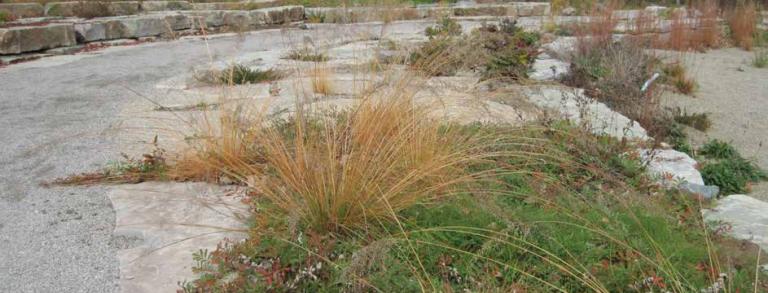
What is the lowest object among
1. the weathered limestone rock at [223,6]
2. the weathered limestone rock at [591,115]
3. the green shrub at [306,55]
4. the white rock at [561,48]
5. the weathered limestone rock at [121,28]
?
the weathered limestone rock at [591,115]

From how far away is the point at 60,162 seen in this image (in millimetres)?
2865

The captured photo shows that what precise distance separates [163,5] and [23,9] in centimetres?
281

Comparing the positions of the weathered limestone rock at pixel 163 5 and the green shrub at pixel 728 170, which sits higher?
the weathered limestone rock at pixel 163 5

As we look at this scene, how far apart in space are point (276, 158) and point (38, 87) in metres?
3.52

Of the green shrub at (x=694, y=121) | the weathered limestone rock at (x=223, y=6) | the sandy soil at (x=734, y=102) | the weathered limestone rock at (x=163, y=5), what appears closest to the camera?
the sandy soil at (x=734, y=102)

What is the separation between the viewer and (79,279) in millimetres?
1808

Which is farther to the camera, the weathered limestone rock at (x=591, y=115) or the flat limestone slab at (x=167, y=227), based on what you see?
the weathered limestone rock at (x=591, y=115)

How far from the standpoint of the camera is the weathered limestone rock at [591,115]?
333 centimetres

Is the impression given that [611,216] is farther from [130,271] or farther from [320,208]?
[130,271]

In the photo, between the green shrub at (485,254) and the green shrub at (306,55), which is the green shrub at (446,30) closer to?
the green shrub at (306,55)

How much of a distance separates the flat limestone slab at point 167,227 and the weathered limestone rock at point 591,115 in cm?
199

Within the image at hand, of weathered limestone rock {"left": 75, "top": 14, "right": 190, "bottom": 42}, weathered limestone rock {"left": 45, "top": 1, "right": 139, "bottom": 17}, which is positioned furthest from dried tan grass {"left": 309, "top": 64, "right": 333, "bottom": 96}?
weathered limestone rock {"left": 45, "top": 1, "right": 139, "bottom": 17}

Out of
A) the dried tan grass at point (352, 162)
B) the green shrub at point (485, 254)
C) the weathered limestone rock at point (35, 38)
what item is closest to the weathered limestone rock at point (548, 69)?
the dried tan grass at point (352, 162)

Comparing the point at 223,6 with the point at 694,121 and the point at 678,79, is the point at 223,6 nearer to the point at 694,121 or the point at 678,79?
the point at 678,79
